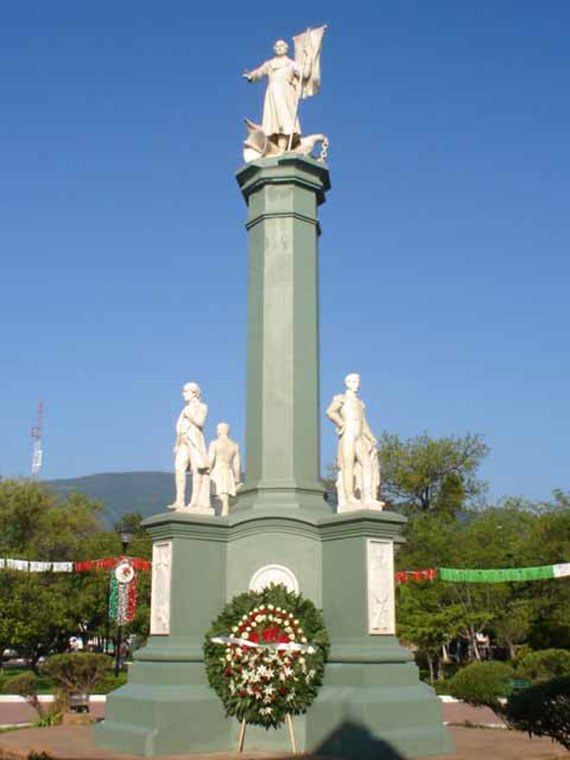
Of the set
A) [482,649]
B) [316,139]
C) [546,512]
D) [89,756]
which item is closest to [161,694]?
[89,756]

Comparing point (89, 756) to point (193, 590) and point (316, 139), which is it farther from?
point (316, 139)

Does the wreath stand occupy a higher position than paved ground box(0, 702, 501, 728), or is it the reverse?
the wreath stand

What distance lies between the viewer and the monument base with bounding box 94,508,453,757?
11.7m

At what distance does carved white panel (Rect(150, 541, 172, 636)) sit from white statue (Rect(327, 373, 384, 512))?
2.78 meters

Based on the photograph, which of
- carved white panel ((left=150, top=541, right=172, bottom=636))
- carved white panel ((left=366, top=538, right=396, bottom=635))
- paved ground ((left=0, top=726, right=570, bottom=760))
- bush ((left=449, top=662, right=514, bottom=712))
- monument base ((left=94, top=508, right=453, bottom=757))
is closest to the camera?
paved ground ((left=0, top=726, right=570, bottom=760))

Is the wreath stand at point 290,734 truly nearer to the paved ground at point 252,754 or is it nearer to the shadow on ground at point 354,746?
the paved ground at point 252,754

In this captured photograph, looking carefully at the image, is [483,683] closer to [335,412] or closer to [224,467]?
[335,412]

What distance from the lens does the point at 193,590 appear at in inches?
511

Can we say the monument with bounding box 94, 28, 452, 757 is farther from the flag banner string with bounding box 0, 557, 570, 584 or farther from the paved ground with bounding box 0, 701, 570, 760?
the flag banner string with bounding box 0, 557, 570, 584

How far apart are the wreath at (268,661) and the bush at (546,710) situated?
4.51m

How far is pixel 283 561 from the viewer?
13.1 m

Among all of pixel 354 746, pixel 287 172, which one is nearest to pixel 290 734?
pixel 354 746

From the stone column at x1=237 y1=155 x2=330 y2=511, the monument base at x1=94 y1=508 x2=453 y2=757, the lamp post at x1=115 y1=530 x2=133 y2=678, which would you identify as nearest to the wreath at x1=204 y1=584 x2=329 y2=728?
the monument base at x1=94 y1=508 x2=453 y2=757

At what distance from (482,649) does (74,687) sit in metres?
37.3
